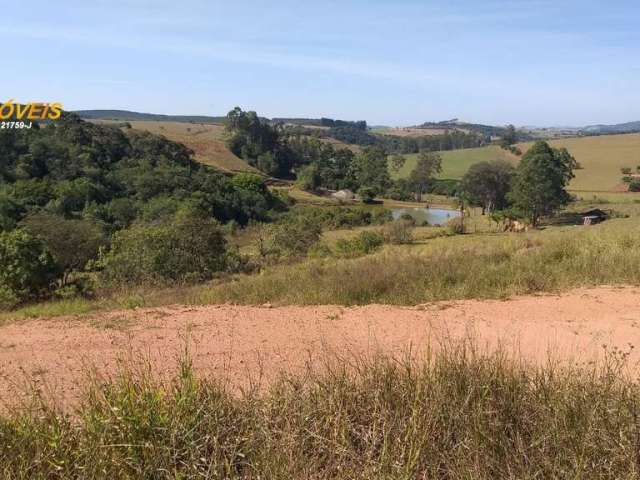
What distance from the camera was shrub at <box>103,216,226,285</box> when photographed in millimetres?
14953

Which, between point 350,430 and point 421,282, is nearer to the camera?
point 350,430

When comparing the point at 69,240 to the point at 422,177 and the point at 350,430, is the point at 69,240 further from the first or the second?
the point at 422,177

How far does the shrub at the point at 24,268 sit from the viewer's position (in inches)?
528

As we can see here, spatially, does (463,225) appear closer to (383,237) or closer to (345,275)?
(383,237)

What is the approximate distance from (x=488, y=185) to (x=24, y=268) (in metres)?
58.6

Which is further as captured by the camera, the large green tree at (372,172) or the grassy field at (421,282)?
the large green tree at (372,172)

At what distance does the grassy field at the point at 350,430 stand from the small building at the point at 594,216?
44715mm

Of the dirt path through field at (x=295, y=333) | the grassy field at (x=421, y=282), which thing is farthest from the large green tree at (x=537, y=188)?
the dirt path through field at (x=295, y=333)

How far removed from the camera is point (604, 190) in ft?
238

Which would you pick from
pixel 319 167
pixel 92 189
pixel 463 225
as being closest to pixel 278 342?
pixel 463 225

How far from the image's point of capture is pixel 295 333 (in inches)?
253

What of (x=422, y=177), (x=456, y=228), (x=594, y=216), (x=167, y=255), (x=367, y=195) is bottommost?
(x=456, y=228)

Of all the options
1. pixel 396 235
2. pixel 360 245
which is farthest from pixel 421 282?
pixel 396 235

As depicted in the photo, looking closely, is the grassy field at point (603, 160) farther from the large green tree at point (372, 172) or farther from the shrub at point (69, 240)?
the shrub at point (69, 240)
